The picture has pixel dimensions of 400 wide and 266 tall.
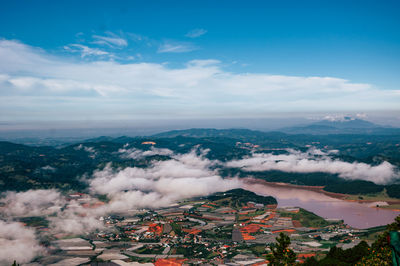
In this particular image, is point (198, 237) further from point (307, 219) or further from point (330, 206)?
point (330, 206)

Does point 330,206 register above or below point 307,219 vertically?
below

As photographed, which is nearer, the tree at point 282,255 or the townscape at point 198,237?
the tree at point 282,255

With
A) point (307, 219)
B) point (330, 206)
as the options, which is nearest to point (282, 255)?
point (307, 219)

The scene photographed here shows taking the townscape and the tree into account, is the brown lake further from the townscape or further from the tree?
the tree

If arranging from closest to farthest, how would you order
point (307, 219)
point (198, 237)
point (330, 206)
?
point (198, 237)
point (307, 219)
point (330, 206)

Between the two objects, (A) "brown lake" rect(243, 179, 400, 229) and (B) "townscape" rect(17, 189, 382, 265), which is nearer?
(B) "townscape" rect(17, 189, 382, 265)

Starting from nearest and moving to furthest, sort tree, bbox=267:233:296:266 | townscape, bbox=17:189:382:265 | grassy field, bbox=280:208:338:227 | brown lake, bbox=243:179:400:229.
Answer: tree, bbox=267:233:296:266 < townscape, bbox=17:189:382:265 < grassy field, bbox=280:208:338:227 < brown lake, bbox=243:179:400:229

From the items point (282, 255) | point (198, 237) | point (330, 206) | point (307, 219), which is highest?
point (282, 255)

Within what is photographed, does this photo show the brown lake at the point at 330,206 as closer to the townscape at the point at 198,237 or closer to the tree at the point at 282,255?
the townscape at the point at 198,237

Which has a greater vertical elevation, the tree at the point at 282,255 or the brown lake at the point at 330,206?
the tree at the point at 282,255

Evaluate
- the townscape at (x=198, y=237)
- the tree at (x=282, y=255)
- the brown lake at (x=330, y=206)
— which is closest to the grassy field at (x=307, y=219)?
the townscape at (x=198, y=237)

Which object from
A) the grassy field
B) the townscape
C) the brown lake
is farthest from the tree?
the brown lake

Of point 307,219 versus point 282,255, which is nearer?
point 282,255
